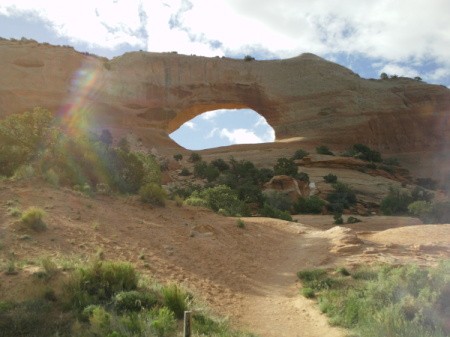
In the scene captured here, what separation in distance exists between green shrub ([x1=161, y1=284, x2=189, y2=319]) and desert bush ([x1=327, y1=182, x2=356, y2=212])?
76.4ft

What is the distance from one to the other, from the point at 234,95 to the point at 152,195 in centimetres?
3967

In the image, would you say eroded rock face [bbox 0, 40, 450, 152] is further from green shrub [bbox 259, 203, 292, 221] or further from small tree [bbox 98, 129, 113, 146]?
green shrub [bbox 259, 203, 292, 221]

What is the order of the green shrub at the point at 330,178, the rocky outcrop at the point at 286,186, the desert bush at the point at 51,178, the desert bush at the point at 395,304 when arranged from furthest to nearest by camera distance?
the green shrub at the point at 330,178 → the rocky outcrop at the point at 286,186 → the desert bush at the point at 51,178 → the desert bush at the point at 395,304

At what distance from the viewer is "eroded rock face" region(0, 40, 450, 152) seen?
154ft

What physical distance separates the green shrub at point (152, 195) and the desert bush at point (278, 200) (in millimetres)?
12274

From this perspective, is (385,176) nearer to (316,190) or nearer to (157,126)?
(316,190)

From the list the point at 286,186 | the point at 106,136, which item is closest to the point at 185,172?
the point at 286,186

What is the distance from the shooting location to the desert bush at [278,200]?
91.7 ft

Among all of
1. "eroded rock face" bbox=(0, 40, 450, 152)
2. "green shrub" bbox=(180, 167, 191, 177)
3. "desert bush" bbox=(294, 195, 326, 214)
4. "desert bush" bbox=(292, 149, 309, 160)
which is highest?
"eroded rock face" bbox=(0, 40, 450, 152)

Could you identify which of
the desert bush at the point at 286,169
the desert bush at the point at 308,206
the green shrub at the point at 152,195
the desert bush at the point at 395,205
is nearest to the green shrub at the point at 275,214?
the desert bush at the point at 308,206

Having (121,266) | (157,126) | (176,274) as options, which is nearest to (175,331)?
(121,266)

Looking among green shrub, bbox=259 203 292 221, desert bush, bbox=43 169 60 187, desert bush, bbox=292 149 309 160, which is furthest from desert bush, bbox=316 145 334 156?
desert bush, bbox=43 169 60 187

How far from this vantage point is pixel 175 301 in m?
6.77

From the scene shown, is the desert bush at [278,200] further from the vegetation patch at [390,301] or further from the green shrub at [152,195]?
the vegetation patch at [390,301]
